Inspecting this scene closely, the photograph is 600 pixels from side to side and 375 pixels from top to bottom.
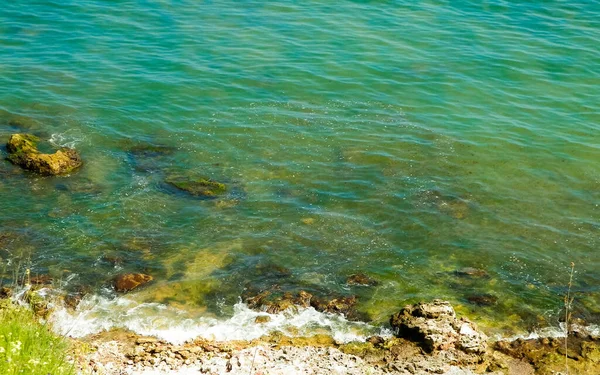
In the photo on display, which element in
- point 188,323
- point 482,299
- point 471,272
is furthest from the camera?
point 471,272

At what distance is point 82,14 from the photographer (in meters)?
33.7

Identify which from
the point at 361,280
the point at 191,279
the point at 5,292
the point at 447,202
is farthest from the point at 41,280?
the point at 447,202

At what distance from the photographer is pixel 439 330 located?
14.3 m

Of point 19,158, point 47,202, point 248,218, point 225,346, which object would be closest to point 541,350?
point 225,346

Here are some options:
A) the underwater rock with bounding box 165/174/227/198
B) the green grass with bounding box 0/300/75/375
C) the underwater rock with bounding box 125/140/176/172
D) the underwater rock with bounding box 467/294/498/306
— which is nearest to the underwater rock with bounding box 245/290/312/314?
the underwater rock with bounding box 467/294/498/306

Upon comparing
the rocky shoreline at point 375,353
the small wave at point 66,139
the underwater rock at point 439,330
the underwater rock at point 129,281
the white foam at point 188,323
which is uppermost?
the small wave at point 66,139

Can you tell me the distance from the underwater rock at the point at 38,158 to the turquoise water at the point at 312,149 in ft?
1.07

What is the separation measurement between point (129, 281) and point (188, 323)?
213 cm

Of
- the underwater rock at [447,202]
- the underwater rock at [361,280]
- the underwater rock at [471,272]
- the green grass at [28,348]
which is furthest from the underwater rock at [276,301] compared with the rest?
the underwater rock at [447,202]

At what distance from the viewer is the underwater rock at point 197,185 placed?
67.2 feet

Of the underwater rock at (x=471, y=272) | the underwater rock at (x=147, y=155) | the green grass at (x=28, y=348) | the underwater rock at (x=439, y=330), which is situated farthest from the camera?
the underwater rock at (x=147, y=155)

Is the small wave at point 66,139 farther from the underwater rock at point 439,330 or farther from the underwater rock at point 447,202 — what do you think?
the underwater rock at point 439,330

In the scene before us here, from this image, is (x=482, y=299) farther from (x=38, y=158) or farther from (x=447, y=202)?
(x=38, y=158)

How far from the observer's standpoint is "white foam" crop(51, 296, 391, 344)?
48.8 feet
